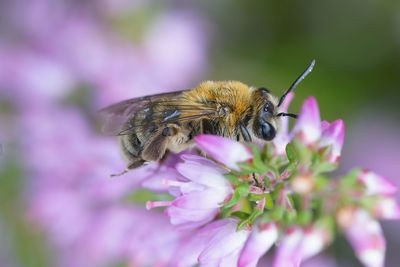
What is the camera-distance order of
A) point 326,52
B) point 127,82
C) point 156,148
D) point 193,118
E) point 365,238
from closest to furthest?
point 365,238, point 193,118, point 156,148, point 127,82, point 326,52

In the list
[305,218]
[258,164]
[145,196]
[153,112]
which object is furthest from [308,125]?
[145,196]

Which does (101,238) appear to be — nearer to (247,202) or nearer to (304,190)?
(247,202)

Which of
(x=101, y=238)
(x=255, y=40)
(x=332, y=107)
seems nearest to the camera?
(x=101, y=238)

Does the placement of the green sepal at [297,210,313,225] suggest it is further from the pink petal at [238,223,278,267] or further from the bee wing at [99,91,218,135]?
the bee wing at [99,91,218,135]

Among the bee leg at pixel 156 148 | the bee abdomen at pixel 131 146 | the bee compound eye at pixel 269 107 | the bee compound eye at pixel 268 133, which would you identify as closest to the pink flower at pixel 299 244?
the bee compound eye at pixel 268 133

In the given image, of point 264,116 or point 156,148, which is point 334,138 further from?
point 156,148

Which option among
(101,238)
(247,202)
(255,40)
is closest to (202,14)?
(255,40)

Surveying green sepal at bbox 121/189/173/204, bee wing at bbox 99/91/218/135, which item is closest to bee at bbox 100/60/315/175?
bee wing at bbox 99/91/218/135
